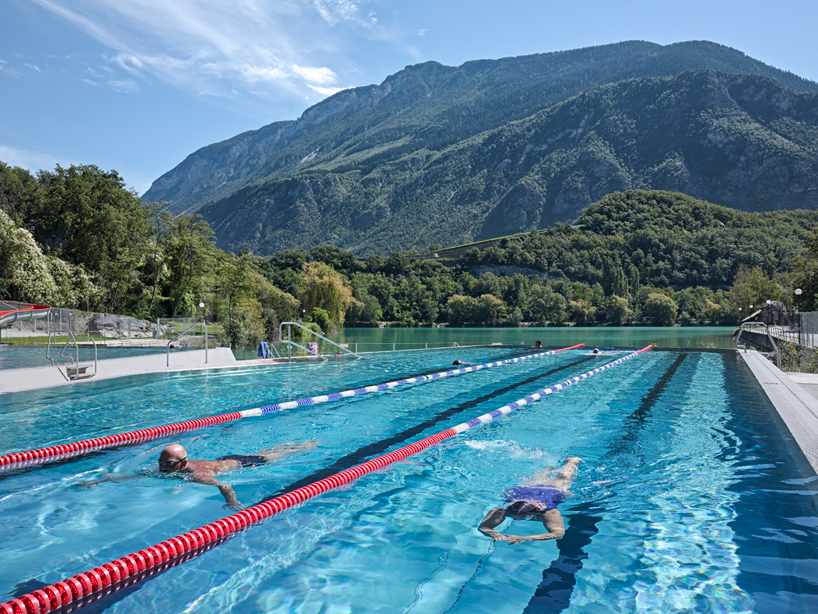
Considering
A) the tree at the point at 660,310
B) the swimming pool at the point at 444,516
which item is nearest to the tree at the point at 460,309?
the tree at the point at 660,310

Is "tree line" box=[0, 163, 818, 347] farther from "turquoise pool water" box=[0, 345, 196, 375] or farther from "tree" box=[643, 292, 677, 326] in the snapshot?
"turquoise pool water" box=[0, 345, 196, 375]

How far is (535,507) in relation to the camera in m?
4.39

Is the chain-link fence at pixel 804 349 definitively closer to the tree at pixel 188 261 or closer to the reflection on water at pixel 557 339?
the reflection on water at pixel 557 339

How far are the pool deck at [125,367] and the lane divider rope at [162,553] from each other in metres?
8.77

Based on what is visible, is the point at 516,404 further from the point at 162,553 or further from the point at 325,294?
the point at 325,294

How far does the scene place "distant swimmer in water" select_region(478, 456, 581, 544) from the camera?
3.99 metres

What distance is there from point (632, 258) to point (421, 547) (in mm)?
106490

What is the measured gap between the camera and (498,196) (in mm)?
162625

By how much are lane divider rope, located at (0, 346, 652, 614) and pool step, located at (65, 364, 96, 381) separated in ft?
30.1

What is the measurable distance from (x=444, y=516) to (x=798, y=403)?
618cm

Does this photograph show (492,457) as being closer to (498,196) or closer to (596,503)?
(596,503)

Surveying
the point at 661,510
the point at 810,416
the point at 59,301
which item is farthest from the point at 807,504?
the point at 59,301

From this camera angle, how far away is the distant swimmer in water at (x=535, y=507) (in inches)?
157

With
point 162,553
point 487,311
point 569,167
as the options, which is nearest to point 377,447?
point 162,553
